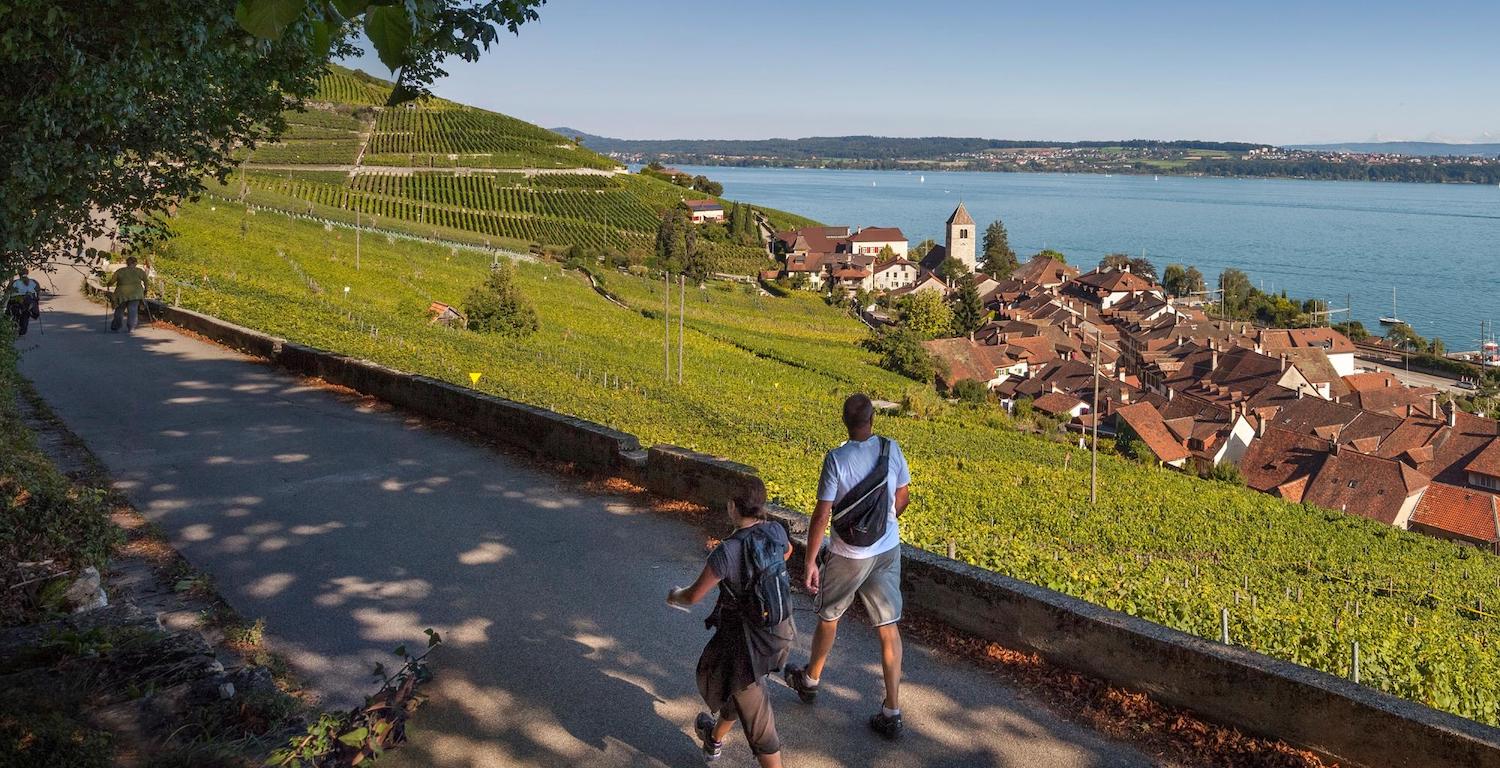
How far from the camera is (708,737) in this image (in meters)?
4.99

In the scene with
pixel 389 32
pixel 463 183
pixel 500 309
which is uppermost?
pixel 389 32

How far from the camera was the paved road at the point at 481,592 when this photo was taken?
5285mm

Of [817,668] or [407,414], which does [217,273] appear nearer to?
[407,414]

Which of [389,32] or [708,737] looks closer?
[389,32]

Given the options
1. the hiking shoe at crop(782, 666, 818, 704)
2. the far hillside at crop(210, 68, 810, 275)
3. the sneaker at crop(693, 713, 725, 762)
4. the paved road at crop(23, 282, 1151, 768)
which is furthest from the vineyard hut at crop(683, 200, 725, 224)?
the sneaker at crop(693, 713, 725, 762)

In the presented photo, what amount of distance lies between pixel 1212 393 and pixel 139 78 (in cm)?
7101

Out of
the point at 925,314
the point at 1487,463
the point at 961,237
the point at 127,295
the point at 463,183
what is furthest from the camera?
the point at 961,237

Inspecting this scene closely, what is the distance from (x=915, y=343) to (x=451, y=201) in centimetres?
5076

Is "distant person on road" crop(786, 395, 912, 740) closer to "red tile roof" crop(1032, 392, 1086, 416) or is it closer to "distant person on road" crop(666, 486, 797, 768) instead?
"distant person on road" crop(666, 486, 797, 768)

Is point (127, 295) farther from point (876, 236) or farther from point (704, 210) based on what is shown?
point (876, 236)

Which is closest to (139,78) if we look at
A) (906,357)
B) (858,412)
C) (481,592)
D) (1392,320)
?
(481,592)

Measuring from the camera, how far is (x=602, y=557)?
805cm

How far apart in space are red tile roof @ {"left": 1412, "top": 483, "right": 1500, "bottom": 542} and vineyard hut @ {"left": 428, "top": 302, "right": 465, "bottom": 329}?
3929cm

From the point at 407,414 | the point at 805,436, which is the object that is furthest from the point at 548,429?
the point at 805,436
